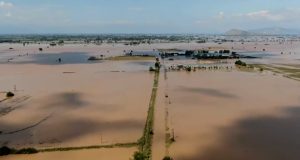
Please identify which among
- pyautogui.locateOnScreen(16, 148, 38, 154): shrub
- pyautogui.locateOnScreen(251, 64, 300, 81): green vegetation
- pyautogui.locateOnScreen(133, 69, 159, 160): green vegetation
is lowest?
pyautogui.locateOnScreen(16, 148, 38, 154): shrub

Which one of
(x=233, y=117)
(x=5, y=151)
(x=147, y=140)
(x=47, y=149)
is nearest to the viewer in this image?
(x=5, y=151)

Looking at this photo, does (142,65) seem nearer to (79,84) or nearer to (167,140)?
(79,84)

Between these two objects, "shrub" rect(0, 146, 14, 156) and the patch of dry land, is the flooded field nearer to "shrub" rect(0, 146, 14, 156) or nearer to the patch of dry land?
the patch of dry land

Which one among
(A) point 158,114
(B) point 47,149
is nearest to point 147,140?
(B) point 47,149

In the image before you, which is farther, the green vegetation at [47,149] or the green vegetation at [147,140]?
the green vegetation at [47,149]

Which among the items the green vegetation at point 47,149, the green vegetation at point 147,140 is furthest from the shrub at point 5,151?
the green vegetation at point 147,140

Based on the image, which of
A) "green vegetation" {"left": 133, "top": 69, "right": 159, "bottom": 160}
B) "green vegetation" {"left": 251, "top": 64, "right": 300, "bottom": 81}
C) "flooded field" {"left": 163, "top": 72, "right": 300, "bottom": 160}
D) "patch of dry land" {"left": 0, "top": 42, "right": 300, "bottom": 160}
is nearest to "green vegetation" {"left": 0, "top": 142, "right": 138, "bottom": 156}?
"patch of dry land" {"left": 0, "top": 42, "right": 300, "bottom": 160}

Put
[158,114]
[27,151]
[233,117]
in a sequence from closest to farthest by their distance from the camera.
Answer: [27,151] → [233,117] → [158,114]

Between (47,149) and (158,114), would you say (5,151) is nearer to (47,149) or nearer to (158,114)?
(47,149)

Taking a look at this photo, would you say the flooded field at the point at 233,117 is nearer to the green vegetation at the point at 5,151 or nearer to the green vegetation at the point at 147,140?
the green vegetation at the point at 147,140
